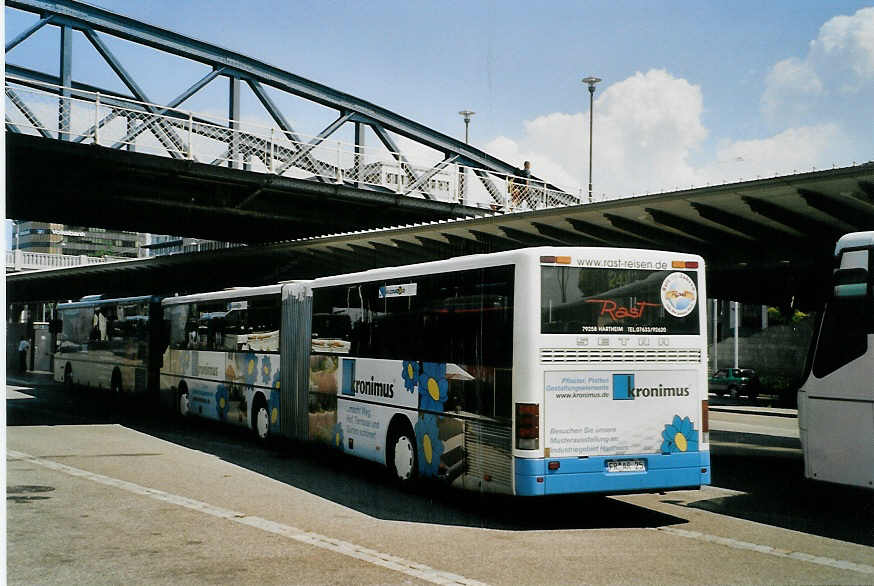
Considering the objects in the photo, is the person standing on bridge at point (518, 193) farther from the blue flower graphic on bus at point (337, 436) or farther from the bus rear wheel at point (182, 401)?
the blue flower graphic on bus at point (337, 436)

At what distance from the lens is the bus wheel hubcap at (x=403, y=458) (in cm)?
1221

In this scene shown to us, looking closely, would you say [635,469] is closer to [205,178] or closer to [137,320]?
[205,178]

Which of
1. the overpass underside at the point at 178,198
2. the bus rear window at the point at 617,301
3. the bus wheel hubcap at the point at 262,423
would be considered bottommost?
the bus wheel hubcap at the point at 262,423

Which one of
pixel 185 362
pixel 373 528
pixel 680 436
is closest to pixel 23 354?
pixel 185 362

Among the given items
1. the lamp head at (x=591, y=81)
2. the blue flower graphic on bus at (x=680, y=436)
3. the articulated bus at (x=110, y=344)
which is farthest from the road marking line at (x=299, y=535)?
the lamp head at (x=591, y=81)

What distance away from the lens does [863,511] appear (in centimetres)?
1152

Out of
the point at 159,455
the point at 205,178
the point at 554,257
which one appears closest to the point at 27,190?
the point at 205,178

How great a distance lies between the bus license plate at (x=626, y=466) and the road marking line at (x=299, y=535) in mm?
2971

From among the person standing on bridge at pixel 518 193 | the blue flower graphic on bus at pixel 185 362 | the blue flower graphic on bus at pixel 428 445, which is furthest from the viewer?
the person standing on bridge at pixel 518 193

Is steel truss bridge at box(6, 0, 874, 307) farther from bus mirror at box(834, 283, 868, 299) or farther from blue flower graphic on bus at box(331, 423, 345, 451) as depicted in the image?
blue flower graphic on bus at box(331, 423, 345, 451)

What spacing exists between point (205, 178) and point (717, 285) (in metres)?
15.0

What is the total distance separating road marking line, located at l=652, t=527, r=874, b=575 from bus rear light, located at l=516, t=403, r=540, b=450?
5.57 ft

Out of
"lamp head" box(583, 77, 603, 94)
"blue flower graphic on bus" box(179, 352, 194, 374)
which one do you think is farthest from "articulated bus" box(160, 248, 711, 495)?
"lamp head" box(583, 77, 603, 94)

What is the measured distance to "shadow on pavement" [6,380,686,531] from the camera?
10461 mm
